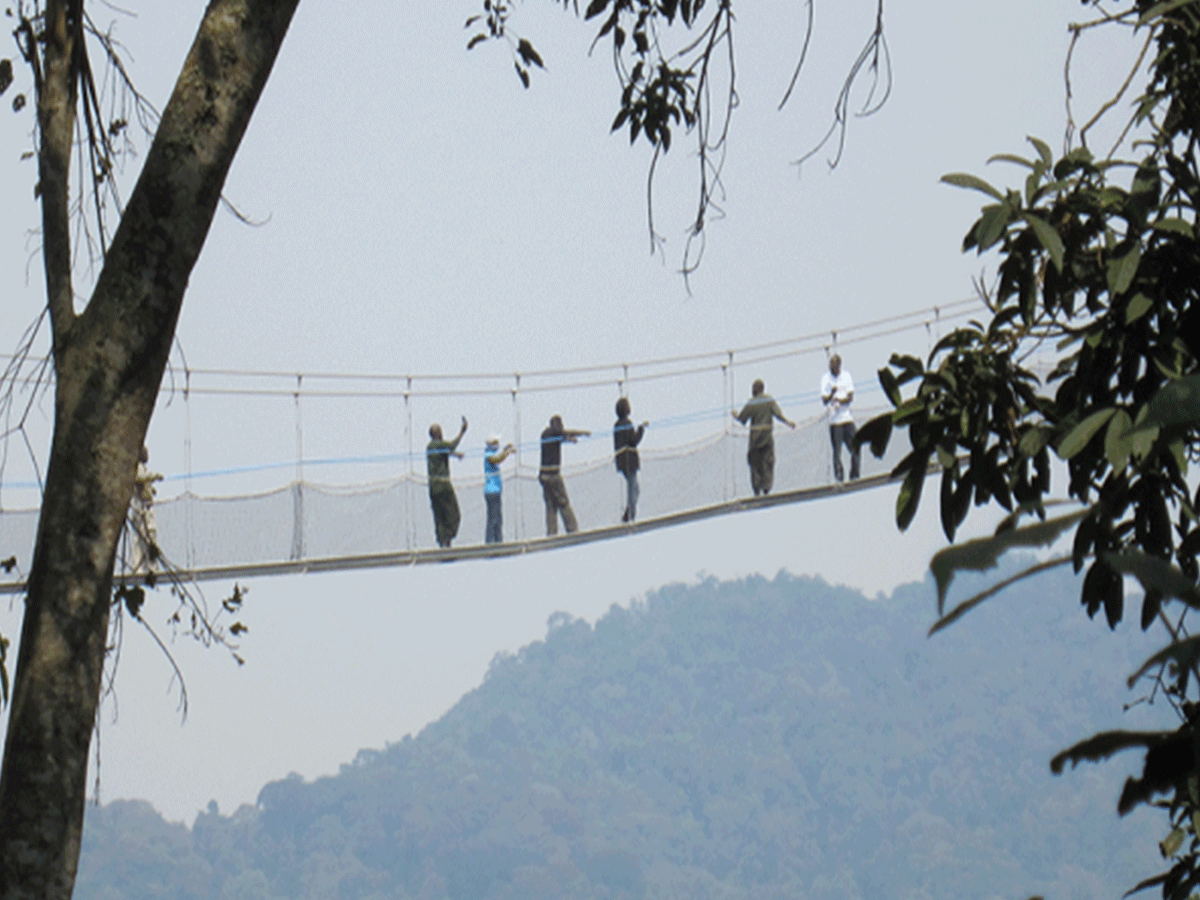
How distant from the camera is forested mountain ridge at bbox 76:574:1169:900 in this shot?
149ft

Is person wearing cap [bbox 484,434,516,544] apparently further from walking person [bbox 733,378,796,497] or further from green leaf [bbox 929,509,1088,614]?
green leaf [bbox 929,509,1088,614]

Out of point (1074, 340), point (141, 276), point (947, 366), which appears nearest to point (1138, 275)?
point (1074, 340)

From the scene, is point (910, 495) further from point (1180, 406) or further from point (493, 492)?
point (493, 492)

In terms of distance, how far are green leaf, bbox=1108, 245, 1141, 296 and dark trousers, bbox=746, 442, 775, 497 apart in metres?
6.81

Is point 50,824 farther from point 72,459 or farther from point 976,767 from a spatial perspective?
point 976,767

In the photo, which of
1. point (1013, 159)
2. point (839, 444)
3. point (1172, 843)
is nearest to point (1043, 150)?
point (1013, 159)

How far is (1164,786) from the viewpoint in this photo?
0.80m

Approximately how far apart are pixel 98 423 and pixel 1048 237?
3.22 feet

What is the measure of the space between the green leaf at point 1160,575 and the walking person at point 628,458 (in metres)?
8.09

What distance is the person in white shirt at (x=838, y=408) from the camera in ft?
27.3

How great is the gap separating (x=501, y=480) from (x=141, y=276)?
23.1ft

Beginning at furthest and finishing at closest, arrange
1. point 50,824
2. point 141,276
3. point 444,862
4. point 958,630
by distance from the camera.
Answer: point 958,630
point 444,862
point 141,276
point 50,824

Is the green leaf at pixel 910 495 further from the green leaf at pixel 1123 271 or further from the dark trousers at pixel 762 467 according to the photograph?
the dark trousers at pixel 762 467

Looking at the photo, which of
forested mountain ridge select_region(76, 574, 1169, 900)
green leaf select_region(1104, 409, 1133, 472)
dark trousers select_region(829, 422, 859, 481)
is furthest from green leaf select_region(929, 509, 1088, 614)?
forested mountain ridge select_region(76, 574, 1169, 900)
